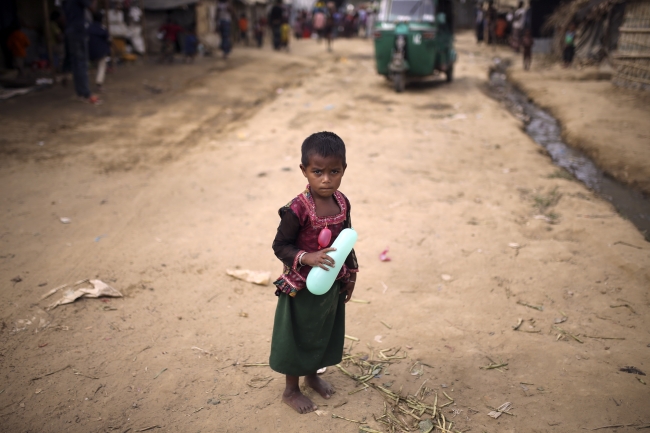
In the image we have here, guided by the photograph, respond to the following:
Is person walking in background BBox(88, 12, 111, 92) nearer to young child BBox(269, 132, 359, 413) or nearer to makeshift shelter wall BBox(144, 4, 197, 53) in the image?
makeshift shelter wall BBox(144, 4, 197, 53)

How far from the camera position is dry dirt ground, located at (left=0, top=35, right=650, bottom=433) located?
235 centimetres

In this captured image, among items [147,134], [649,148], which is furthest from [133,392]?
[649,148]

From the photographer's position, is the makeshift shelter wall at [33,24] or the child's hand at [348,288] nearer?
the child's hand at [348,288]

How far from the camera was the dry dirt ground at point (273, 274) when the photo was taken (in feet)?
7.72

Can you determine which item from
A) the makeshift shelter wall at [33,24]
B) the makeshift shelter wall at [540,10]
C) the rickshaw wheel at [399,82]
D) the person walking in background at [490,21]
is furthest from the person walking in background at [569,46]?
the makeshift shelter wall at [33,24]

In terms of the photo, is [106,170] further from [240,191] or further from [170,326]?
[170,326]

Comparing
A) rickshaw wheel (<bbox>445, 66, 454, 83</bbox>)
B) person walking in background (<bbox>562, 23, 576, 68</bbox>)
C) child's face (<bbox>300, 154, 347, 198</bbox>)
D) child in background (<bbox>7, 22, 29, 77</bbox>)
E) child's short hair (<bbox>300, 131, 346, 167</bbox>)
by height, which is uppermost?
person walking in background (<bbox>562, 23, 576, 68</bbox>)

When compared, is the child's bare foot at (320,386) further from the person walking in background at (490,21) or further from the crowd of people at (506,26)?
the person walking in background at (490,21)

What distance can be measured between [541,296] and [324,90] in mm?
8387

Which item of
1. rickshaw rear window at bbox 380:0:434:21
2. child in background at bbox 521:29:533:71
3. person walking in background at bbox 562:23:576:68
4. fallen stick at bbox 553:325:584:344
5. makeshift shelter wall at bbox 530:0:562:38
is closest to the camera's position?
fallen stick at bbox 553:325:584:344

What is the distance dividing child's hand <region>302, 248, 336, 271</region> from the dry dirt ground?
835mm

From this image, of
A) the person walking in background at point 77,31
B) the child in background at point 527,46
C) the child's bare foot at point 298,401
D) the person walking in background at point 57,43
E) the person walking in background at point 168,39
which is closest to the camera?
the child's bare foot at point 298,401

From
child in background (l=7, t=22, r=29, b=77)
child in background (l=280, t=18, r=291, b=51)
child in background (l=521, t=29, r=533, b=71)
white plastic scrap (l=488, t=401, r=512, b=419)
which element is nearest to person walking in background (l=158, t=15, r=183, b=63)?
child in background (l=7, t=22, r=29, b=77)

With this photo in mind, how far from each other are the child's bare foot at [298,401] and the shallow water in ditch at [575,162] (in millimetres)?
3475
